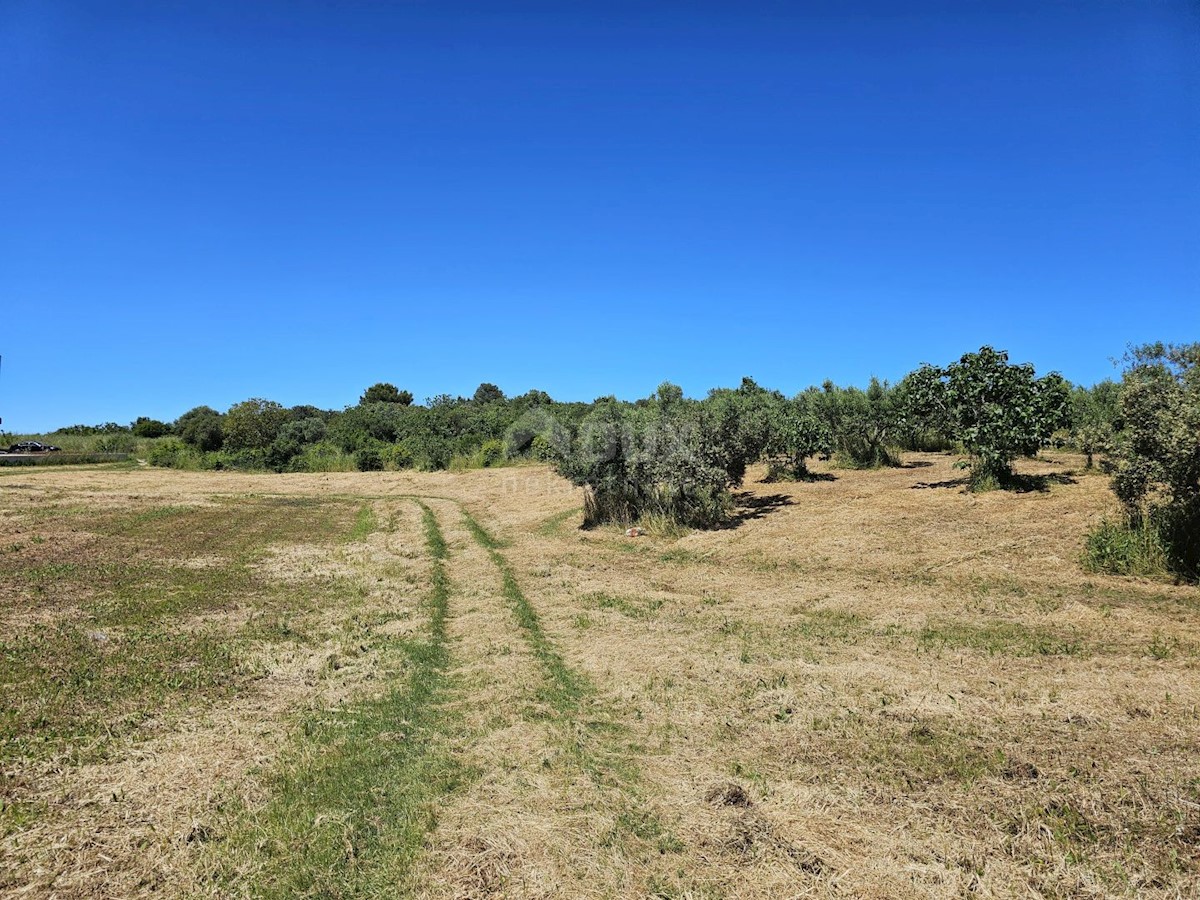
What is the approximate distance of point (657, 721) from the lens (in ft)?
20.5

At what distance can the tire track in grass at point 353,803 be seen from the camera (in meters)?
3.89

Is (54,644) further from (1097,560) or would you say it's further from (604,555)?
(1097,560)

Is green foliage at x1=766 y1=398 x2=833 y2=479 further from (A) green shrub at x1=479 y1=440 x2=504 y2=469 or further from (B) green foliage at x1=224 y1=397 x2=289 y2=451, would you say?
(B) green foliage at x1=224 y1=397 x2=289 y2=451

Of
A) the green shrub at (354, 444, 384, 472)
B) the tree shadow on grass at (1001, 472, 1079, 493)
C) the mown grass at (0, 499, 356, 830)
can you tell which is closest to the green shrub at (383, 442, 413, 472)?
the green shrub at (354, 444, 384, 472)

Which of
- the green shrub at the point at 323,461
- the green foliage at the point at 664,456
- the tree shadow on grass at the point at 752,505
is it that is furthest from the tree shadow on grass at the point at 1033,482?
the green shrub at the point at 323,461

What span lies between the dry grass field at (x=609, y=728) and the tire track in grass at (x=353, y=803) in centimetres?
2

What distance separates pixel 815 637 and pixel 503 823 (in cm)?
569

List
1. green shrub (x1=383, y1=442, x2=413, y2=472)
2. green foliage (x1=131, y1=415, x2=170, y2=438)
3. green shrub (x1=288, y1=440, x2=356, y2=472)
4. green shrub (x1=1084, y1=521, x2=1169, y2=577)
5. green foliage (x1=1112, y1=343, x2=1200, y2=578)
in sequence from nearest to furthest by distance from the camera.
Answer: green foliage (x1=1112, y1=343, x2=1200, y2=578)
green shrub (x1=1084, y1=521, x2=1169, y2=577)
green shrub (x1=383, y1=442, x2=413, y2=472)
green shrub (x1=288, y1=440, x2=356, y2=472)
green foliage (x1=131, y1=415, x2=170, y2=438)

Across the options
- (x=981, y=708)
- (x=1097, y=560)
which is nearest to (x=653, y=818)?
(x=981, y=708)

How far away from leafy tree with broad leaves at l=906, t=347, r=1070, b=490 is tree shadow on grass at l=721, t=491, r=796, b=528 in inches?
205

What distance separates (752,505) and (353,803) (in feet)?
55.6

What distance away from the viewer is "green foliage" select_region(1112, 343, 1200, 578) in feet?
30.1

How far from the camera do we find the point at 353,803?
4730 mm

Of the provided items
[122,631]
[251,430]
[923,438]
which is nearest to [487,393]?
[251,430]
